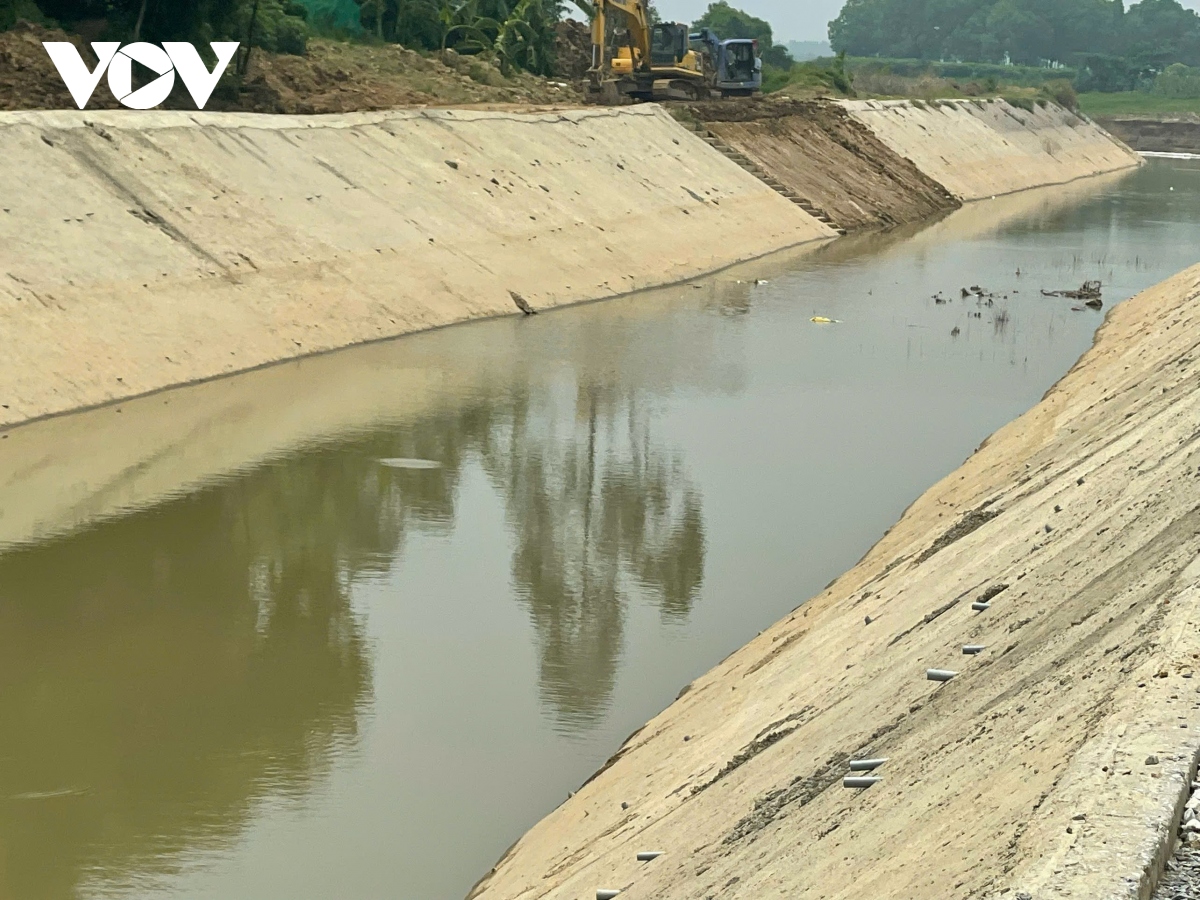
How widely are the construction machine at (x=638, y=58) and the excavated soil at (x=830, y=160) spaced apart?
1117mm

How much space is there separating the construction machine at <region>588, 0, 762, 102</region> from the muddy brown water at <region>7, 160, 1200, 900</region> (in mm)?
19625

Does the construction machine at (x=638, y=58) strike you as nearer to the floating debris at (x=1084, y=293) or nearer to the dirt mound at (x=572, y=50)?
the dirt mound at (x=572, y=50)

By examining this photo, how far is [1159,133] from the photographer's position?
87.4 metres

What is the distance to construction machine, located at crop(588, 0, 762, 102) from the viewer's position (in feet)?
137

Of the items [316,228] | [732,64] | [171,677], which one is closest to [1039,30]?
[732,64]

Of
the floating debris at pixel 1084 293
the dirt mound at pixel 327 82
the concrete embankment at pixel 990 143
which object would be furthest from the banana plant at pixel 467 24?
the floating debris at pixel 1084 293

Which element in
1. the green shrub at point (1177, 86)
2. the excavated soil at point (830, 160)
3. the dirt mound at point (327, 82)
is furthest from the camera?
the green shrub at point (1177, 86)

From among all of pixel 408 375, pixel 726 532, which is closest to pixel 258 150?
pixel 408 375

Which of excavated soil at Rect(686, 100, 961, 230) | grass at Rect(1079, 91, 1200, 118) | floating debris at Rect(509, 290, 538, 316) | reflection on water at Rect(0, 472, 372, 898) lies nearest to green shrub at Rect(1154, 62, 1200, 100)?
→ grass at Rect(1079, 91, 1200, 118)

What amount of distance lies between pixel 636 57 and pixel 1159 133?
53541mm

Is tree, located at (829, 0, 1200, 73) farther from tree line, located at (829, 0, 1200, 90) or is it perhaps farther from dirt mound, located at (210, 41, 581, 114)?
dirt mound, located at (210, 41, 581, 114)

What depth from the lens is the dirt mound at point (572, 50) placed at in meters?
52.7

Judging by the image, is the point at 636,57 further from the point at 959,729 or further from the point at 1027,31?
the point at 1027,31

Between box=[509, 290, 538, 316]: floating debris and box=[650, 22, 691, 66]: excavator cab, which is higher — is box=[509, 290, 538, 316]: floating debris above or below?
below
